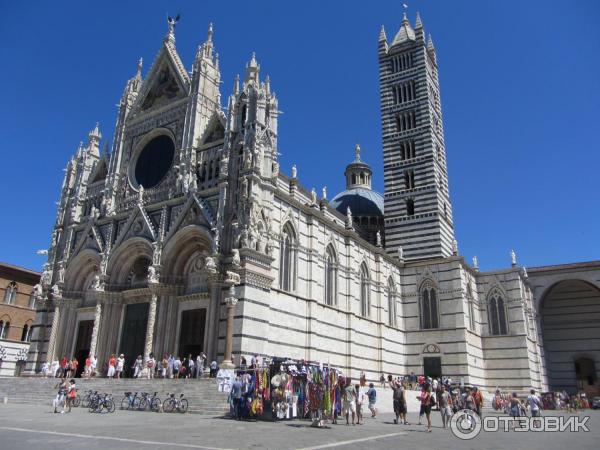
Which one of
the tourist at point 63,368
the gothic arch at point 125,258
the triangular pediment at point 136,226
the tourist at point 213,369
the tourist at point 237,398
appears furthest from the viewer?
the gothic arch at point 125,258

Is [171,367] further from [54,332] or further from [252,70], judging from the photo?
Answer: [252,70]

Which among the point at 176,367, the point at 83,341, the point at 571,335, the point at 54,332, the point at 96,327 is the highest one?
the point at 571,335

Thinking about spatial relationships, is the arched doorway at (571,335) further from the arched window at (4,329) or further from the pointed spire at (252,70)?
the arched window at (4,329)

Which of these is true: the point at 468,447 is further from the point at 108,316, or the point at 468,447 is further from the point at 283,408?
the point at 108,316

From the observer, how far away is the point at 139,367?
23938 mm

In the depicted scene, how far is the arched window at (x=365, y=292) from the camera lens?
108 ft

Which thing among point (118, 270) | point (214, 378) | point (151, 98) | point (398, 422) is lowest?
point (398, 422)

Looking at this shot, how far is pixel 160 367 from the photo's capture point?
80.2 feet

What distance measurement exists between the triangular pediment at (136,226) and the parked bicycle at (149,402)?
1026 centimetres

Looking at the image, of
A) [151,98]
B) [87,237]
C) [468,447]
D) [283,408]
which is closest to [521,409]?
[283,408]

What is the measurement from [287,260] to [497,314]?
19.6 m

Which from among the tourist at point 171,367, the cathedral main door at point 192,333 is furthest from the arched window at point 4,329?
the tourist at point 171,367

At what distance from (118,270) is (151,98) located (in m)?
11.7

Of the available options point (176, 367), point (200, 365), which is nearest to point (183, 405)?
point (200, 365)
